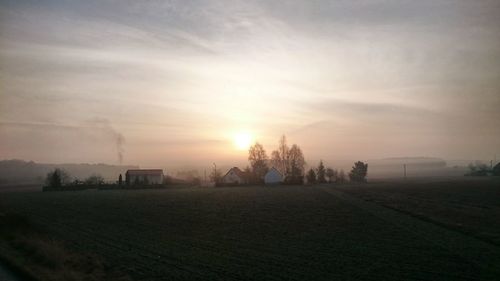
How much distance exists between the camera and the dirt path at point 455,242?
20.3 metres

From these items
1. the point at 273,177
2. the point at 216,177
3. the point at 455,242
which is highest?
the point at 216,177

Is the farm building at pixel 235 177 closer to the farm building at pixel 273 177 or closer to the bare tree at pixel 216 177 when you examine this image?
the bare tree at pixel 216 177

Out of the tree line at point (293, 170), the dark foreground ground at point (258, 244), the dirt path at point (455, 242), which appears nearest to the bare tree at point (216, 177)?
the tree line at point (293, 170)

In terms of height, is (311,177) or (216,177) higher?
(216,177)

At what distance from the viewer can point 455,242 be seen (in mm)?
25625

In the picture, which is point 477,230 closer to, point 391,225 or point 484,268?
point 391,225

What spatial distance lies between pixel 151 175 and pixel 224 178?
17.9m

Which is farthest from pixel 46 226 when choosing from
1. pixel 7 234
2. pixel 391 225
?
pixel 391 225

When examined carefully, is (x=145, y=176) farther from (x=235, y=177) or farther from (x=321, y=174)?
(x=321, y=174)

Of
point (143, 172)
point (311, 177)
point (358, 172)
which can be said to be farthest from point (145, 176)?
point (358, 172)

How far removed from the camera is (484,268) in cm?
1917

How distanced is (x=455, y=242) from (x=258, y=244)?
11045mm

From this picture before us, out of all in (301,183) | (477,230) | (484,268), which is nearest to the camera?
(484,268)

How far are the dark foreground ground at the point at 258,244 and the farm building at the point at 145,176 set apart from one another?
63.5m
